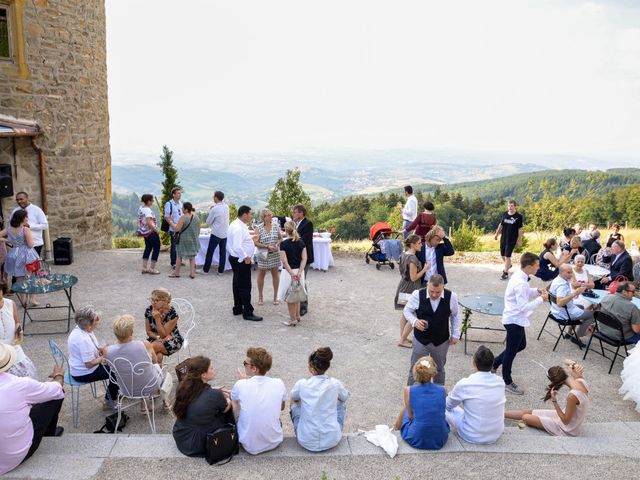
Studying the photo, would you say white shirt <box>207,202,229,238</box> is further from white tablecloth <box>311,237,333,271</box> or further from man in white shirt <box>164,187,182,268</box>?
white tablecloth <box>311,237,333,271</box>

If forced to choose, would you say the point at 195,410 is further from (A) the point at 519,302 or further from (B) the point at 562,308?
(B) the point at 562,308

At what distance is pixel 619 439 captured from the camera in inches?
171

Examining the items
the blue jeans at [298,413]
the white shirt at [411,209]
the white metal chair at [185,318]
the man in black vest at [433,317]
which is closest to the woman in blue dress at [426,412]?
the blue jeans at [298,413]

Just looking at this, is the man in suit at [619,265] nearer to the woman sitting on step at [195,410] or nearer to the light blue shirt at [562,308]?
the light blue shirt at [562,308]

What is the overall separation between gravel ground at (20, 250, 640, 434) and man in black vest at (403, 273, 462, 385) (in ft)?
2.30

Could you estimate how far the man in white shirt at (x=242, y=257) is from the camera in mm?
7445

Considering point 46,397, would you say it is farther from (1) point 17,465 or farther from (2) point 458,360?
(2) point 458,360

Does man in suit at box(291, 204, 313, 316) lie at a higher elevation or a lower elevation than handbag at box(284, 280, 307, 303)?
higher

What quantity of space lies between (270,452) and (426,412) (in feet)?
4.24

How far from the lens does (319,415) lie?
3961 mm

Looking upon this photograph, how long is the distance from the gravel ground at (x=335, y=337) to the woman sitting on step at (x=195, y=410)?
0.96 m

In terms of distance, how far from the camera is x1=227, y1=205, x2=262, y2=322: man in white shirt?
24.4 feet

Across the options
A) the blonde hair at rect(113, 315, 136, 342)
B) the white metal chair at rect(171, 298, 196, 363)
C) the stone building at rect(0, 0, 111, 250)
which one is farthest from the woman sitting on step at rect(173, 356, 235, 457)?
the stone building at rect(0, 0, 111, 250)

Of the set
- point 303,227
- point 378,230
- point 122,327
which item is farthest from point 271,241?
point 122,327
